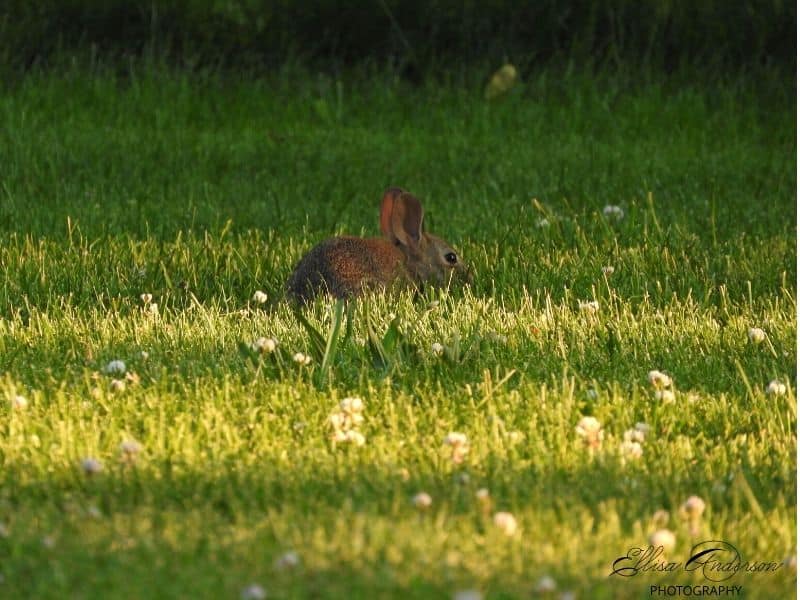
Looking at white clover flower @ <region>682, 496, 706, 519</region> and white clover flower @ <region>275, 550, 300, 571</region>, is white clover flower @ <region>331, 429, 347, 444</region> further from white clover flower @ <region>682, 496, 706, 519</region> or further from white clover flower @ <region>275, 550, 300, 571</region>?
white clover flower @ <region>682, 496, 706, 519</region>

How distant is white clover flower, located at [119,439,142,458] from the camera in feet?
12.3

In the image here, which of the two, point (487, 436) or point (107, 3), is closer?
point (487, 436)

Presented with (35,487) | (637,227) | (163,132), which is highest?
(35,487)

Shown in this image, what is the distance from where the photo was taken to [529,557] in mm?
3182

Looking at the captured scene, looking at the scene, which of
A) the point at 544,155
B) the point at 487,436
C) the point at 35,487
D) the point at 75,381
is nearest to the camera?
the point at 35,487

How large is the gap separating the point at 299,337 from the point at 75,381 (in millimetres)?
963

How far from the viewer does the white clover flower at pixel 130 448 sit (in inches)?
148

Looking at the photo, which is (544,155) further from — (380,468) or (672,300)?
(380,468)

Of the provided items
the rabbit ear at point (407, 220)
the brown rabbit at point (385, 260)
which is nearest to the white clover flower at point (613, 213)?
the brown rabbit at point (385, 260)

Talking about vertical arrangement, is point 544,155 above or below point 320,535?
below

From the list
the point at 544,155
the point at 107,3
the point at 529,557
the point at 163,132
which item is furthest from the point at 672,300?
the point at 107,3

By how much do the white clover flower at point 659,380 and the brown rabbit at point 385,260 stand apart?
1839 millimetres

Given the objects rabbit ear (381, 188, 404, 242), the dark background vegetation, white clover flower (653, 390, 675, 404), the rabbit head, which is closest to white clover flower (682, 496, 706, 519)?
white clover flower (653, 390, 675, 404)

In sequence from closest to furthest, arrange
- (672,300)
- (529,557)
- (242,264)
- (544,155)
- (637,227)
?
1. (529,557)
2. (672,300)
3. (242,264)
4. (637,227)
5. (544,155)
